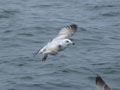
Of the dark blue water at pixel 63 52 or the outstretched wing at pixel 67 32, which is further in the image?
the dark blue water at pixel 63 52

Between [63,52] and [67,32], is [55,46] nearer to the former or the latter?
[67,32]

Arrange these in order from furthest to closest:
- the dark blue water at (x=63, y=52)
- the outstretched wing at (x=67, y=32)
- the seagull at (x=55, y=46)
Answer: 1. the dark blue water at (x=63, y=52)
2. the outstretched wing at (x=67, y=32)
3. the seagull at (x=55, y=46)

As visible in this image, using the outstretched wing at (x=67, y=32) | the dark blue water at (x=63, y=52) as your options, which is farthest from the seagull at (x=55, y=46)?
the dark blue water at (x=63, y=52)

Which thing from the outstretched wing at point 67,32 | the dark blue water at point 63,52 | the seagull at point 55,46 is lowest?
the dark blue water at point 63,52

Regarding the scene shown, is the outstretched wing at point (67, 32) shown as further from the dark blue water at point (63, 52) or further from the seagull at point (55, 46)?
the dark blue water at point (63, 52)

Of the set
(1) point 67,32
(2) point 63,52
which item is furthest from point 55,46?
(2) point 63,52

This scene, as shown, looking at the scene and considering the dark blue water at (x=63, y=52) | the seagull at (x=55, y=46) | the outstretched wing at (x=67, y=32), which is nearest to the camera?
the seagull at (x=55, y=46)

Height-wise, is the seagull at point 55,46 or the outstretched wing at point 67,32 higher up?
the outstretched wing at point 67,32

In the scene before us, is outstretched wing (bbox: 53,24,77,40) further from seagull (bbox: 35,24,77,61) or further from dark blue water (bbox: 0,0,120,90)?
dark blue water (bbox: 0,0,120,90)

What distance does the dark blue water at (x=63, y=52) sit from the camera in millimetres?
16797

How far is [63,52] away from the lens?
19500 mm

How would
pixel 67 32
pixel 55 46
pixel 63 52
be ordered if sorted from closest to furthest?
pixel 55 46 → pixel 67 32 → pixel 63 52

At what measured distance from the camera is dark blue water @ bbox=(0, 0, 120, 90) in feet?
55.1

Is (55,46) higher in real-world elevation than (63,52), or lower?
higher
